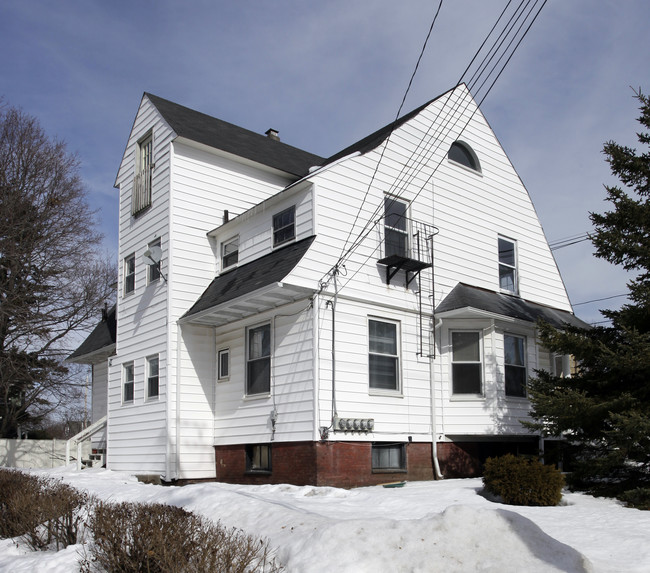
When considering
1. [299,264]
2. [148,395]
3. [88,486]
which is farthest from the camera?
[148,395]

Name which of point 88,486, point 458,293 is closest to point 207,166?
point 458,293

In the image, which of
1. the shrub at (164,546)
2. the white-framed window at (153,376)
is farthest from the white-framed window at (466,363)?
the shrub at (164,546)

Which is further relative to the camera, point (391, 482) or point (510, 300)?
point (510, 300)

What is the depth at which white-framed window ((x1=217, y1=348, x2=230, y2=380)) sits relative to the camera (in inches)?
610

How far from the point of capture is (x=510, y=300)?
16.8m

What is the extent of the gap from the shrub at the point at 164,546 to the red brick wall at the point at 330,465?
5.29 meters

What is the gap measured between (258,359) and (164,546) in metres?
8.67

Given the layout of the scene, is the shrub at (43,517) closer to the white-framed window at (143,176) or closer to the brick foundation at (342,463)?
the brick foundation at (342,463)

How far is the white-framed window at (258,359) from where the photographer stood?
14.1m

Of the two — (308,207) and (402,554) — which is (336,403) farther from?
(402,554)

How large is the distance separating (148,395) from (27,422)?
16.1m

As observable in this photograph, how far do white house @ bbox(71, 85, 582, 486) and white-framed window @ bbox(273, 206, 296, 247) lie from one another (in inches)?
1.6

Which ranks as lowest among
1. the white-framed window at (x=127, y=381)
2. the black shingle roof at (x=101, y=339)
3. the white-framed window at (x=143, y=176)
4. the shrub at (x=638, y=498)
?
the shrub at (x=638, y=498)

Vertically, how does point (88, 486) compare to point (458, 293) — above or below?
below
